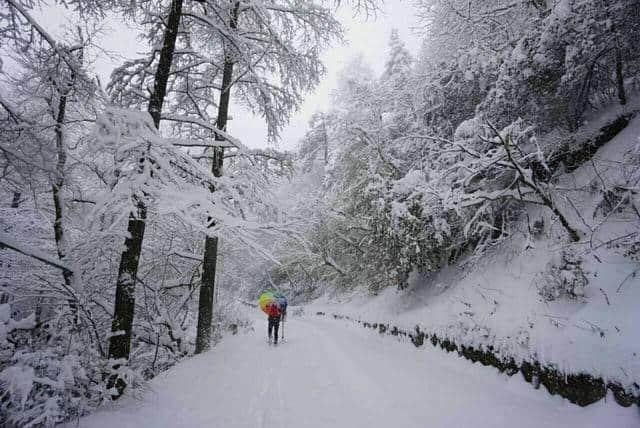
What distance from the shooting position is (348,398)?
478cm

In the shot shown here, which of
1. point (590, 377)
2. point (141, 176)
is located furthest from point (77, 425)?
point (590, 377)

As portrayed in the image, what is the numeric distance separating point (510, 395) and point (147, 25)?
345 inches

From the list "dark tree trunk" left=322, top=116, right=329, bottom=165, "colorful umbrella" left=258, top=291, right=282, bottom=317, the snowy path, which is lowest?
the snowy path

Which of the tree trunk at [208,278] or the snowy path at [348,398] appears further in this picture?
the tree trunk at [208,278]

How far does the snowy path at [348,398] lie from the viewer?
382 cm

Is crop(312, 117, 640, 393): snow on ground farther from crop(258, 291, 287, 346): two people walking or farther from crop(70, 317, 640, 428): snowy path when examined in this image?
crop(258, 291, 287, 346): two people walking

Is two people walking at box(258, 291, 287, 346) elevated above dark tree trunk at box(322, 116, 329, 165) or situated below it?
below

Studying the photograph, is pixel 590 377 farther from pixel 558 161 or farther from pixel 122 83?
pixel 122 83

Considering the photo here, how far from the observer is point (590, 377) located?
149 inches

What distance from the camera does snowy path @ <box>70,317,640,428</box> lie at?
3822mm

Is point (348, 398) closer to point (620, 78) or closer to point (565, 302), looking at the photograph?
point (565, 302)

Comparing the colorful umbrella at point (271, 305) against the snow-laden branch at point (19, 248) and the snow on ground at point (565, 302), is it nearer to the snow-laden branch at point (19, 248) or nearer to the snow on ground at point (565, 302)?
the snow on ground at point (565, 302)

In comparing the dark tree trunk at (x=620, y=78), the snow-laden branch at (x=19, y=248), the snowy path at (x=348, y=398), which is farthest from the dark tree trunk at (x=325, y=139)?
the snow-laden branch at (x=19, y=248)

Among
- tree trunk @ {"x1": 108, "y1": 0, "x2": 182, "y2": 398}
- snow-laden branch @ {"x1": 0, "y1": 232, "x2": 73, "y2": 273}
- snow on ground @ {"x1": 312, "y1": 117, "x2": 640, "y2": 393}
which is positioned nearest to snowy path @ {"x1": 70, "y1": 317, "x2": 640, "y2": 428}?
snow on ground @ {"x1": 312, "y1": 117, "x2": 640, "y2": 393}
